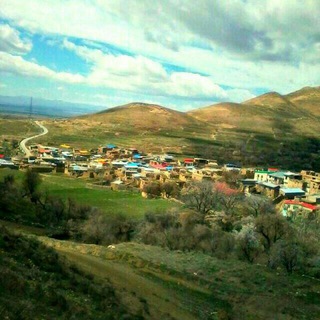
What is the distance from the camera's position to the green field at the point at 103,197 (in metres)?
53.7

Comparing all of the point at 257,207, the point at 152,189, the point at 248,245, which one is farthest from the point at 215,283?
the point at 152,189

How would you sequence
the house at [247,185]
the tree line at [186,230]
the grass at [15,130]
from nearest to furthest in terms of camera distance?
the tree line at [186,230], the house at [247,185], the grass at [15,130]

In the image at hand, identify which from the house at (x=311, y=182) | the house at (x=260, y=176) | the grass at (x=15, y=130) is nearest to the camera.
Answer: the house at (x=311, y=182)

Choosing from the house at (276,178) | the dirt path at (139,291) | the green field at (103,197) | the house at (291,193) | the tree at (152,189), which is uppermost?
the dirt path at (139,291)

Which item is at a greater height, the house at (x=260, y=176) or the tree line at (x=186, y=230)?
the house at (x=260, y=176)

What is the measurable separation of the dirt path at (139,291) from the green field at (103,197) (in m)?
28.3

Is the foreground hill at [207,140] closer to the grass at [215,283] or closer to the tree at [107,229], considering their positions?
the tree at [107,229]

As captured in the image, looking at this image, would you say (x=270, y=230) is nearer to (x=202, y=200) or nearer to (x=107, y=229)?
(x=107, y=229)

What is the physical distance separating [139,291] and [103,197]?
44210mm

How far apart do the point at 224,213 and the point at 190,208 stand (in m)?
5.09

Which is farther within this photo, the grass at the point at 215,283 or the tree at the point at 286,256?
the tree at the point at 286,256

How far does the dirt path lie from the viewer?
51.3ft

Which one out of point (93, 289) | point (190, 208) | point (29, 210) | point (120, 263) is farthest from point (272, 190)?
point (93, 289)

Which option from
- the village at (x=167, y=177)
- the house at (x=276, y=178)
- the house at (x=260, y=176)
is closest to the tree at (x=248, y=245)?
the village at (x=167, y=177)
